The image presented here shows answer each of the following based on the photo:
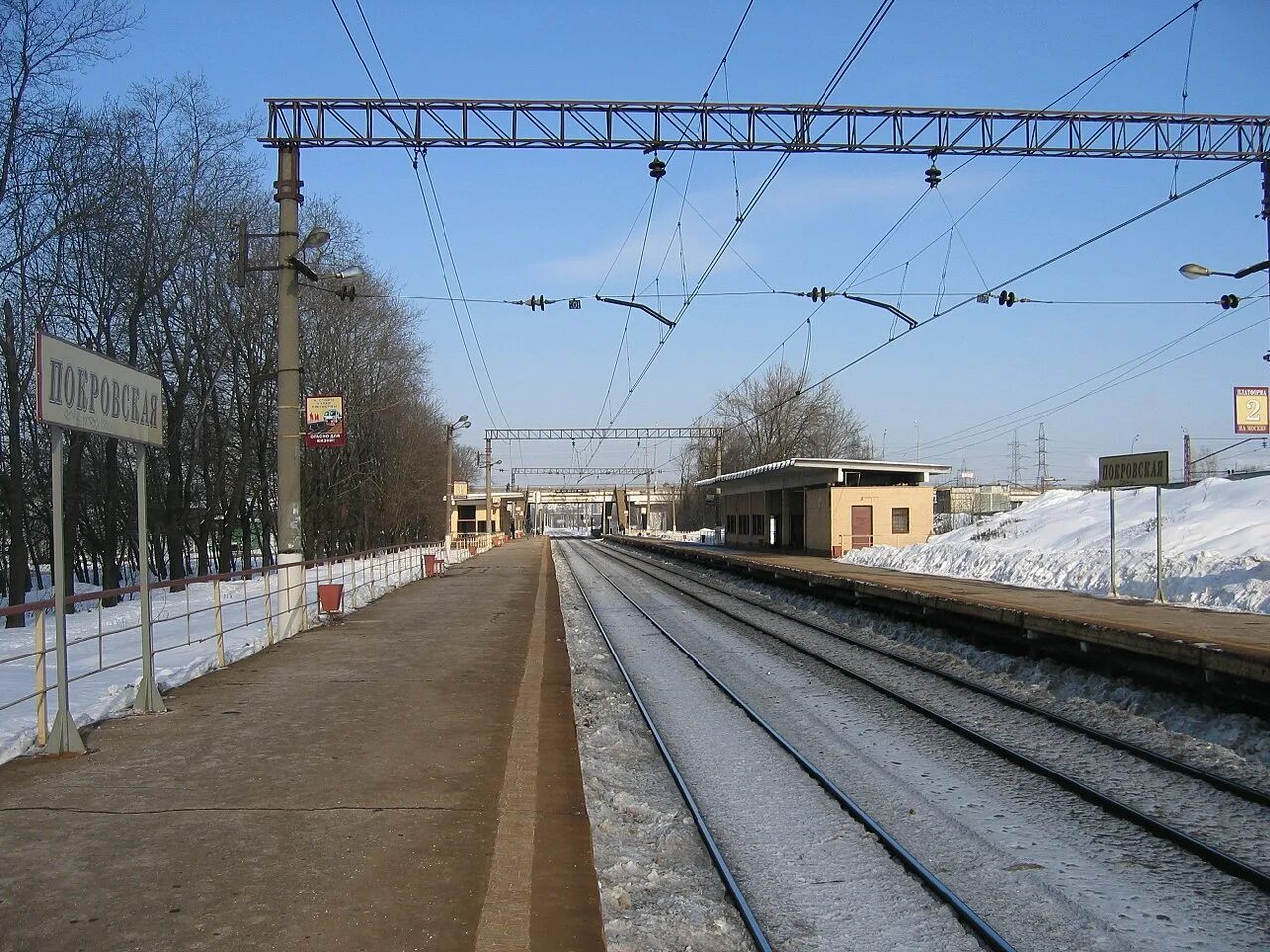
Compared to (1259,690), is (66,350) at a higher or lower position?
higher

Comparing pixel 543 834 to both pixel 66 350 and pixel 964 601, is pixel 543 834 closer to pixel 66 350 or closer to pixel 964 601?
pixel 66 350

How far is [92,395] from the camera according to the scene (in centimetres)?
783

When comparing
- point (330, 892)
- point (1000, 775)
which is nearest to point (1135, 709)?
point (1000, 775)

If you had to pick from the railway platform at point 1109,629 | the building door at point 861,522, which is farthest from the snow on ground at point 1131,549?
the building door at point 861,522

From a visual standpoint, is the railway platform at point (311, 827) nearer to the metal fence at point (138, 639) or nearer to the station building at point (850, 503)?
the metal fence at point (138, 639)

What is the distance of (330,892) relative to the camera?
471 centimetres

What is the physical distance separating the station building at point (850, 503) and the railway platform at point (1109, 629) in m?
16.3

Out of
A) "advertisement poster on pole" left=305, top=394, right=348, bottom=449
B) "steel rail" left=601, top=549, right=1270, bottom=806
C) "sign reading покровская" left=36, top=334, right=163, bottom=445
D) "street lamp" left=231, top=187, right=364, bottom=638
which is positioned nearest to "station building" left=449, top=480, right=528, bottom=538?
"advertisement poster on pole" left=305, top=394, right=348, bottom=449

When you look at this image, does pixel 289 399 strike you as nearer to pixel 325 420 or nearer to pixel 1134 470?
pixel 325 420

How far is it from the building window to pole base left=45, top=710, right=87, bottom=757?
35957 millimetres

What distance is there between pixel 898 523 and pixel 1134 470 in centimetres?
2308

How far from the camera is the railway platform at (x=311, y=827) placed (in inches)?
172

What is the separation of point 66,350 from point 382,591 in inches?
765

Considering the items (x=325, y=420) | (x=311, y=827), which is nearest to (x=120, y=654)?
(x=325, y=420)
